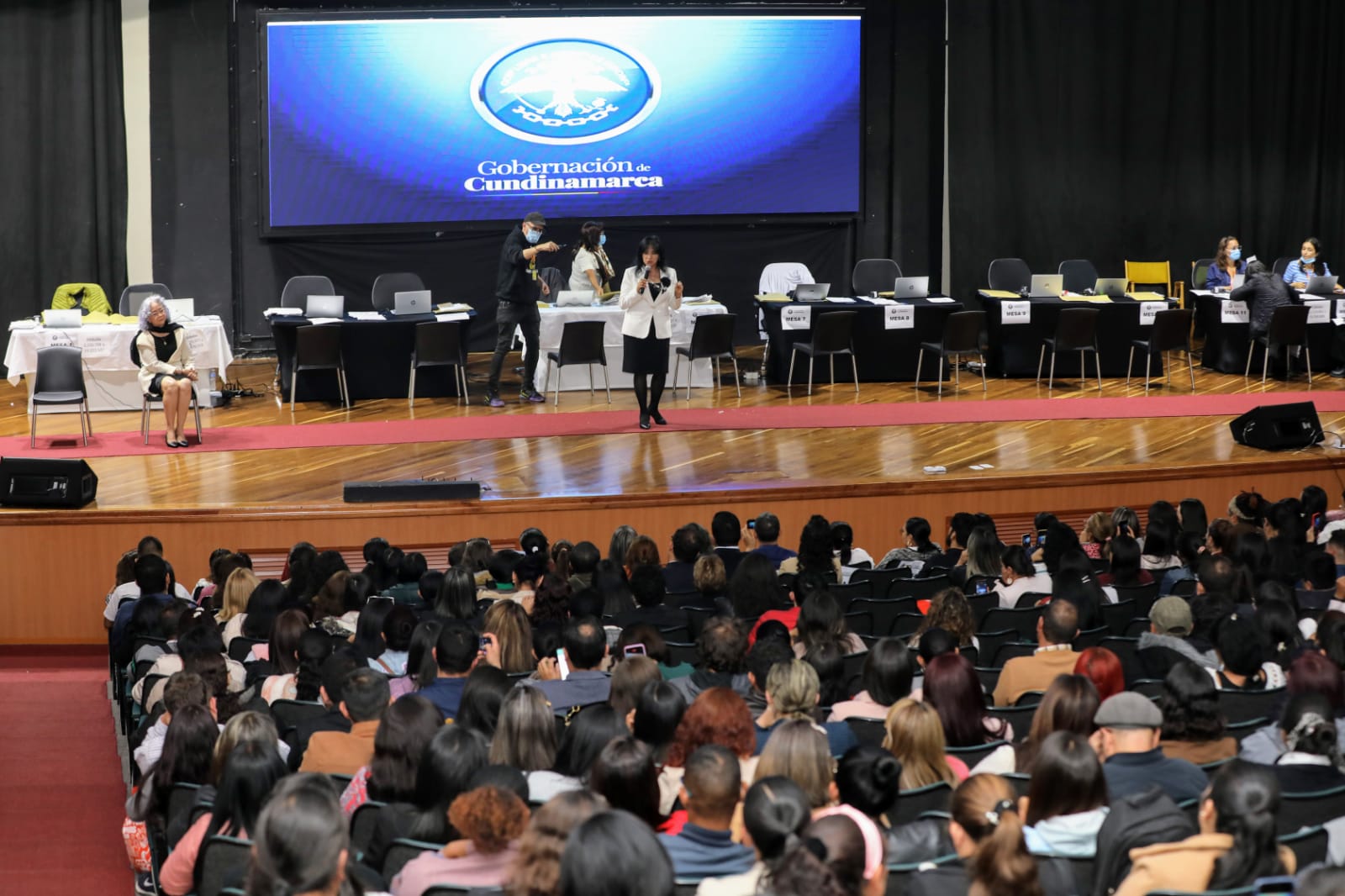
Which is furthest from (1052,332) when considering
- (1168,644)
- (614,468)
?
(1168,644)

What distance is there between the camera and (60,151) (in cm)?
1315

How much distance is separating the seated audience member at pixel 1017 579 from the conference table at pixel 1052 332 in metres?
6.42

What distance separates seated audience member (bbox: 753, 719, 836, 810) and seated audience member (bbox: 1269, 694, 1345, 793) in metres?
1.12

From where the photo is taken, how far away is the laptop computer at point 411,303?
11844mm

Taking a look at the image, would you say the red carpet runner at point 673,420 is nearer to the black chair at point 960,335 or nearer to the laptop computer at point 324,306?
the black chair at point 960,335

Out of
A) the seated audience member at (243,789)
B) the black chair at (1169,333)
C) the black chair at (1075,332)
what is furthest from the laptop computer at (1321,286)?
the seated audience member at (243,789)

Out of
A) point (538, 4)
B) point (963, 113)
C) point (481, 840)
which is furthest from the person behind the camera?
point (963, 113)

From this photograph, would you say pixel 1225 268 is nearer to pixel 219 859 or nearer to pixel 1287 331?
pixel 1287 331

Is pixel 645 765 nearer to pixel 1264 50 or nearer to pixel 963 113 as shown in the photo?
pixel 963 113

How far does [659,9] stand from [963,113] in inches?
125

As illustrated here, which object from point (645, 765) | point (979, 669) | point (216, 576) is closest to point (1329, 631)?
point (979, 669)

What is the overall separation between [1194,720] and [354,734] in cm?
221

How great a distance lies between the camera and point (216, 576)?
6.50 metres

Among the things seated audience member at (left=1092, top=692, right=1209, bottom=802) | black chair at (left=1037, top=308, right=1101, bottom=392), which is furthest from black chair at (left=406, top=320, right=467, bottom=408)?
seated audience member at (left=1092, top=692, right=1209, bottom=802)
